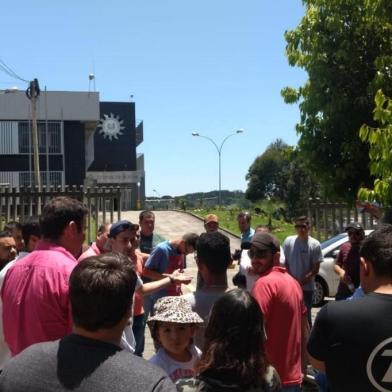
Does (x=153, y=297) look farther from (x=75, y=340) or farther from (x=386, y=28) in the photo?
(x=386, y=28)

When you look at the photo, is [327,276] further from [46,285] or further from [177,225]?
[177,225]

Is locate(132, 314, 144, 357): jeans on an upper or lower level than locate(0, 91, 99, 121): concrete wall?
lower

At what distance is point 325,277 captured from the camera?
12.2 m

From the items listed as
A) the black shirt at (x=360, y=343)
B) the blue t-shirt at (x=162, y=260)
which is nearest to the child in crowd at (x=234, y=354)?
the black shirt at (x=360, y=343)

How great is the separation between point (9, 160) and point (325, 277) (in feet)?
115

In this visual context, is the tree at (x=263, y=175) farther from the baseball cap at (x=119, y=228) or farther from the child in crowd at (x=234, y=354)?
the child in crowd at (x=234, y=354)

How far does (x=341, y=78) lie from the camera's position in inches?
375

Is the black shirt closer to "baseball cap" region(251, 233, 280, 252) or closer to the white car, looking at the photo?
"baseball cap" region(251, 233, 280, 252)

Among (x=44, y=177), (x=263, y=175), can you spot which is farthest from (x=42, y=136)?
(x=263, y=175)

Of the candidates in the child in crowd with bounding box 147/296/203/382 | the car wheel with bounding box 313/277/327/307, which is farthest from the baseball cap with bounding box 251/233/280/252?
the car wheel with bounding box 313/277/327/307

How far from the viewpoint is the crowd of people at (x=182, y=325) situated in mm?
2064

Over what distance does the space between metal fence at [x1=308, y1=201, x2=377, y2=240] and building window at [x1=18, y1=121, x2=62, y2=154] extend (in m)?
31.0

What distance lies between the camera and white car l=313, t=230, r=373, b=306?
12109mm
